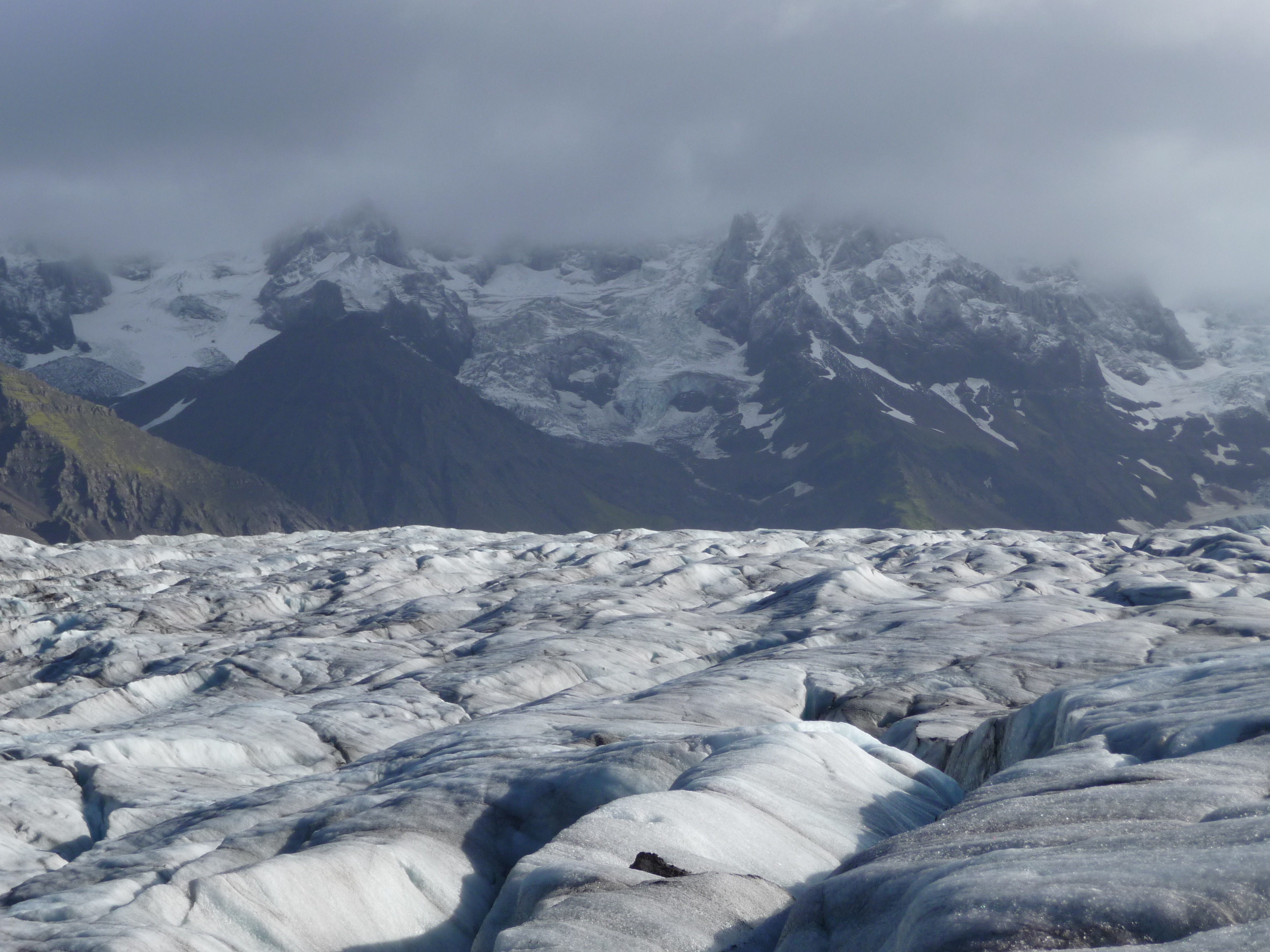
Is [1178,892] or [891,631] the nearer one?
[1178,892]

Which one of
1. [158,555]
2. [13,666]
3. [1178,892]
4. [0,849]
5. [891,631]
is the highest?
[1178,892]

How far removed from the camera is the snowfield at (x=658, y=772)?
13.6 meters

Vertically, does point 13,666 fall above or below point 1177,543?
above

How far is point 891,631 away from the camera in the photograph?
166ft

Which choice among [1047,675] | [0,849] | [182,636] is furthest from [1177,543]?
[0,849]

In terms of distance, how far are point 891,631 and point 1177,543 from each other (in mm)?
75327

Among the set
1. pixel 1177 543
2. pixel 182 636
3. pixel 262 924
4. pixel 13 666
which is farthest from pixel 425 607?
pixel 1177 543

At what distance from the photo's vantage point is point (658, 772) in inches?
928

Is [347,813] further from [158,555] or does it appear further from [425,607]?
[158,555]

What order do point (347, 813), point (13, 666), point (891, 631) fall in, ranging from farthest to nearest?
point (13, 666)
point (891, 631)
point (347, 813)

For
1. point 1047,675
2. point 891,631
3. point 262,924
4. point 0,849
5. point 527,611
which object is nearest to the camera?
point 262,924

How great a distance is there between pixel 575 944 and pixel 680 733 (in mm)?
15100

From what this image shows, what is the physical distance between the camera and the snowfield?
1364 cm

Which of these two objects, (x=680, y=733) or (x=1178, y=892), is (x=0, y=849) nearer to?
(x=680, y=733)
